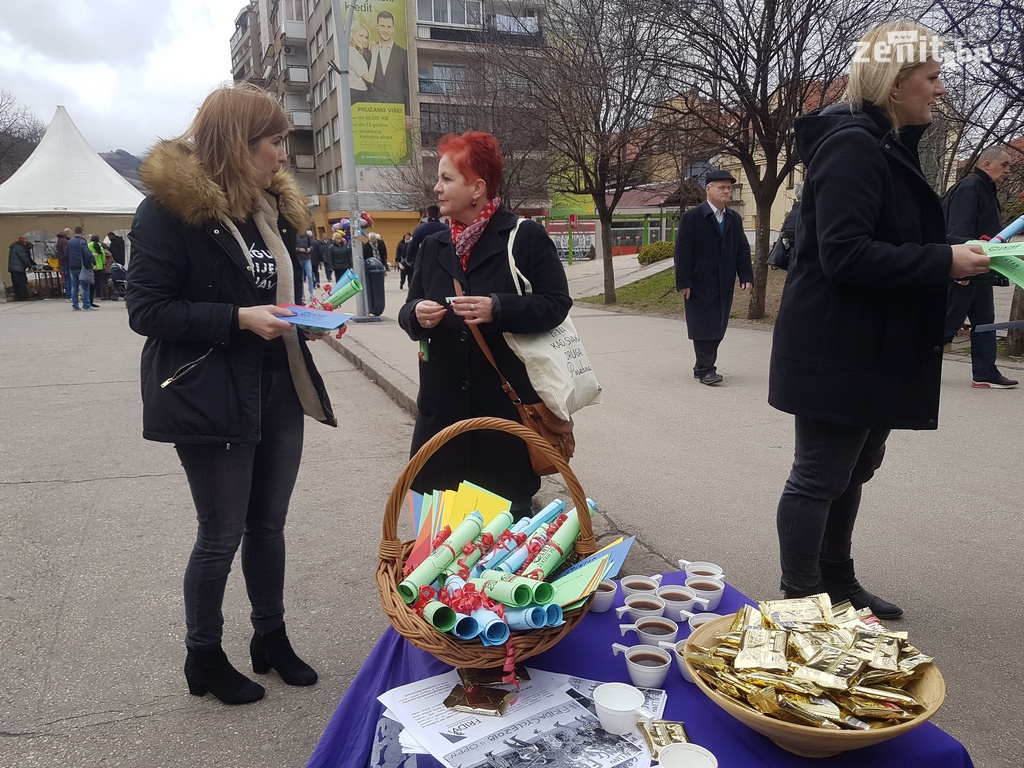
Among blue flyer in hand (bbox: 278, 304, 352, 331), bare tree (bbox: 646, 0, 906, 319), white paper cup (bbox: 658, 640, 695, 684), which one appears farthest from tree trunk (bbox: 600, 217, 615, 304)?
white paper cup (bbox: 658, 640, 695, 684)

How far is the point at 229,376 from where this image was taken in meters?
2.31

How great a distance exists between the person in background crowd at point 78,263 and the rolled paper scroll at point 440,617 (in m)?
19.8

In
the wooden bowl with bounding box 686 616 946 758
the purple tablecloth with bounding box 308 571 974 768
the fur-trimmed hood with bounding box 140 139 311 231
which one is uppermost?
the fur-trimmed hood with bounding box 140 139 311 231

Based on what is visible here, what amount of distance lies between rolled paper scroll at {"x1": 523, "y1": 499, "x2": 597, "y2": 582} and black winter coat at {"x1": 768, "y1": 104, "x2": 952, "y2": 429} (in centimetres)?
96

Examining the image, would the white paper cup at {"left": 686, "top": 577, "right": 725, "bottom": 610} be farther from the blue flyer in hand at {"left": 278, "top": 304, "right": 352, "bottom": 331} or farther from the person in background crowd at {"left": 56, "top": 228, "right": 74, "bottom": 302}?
the person in background crowd at {"left": 56, "top": 228, "right": 74, "bottom": 302}

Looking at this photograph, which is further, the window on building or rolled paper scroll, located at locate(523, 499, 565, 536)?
the window on building

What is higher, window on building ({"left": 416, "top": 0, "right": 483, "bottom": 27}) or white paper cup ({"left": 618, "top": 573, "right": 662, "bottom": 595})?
window on building ({"left": 416, "top": 0, "right": 483, "bottom": 27})

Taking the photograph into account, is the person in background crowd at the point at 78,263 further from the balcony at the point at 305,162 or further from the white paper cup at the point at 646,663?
the balcony at the point at 305,162

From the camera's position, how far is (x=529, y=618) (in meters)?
1.53

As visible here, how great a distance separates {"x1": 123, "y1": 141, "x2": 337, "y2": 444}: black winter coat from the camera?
2189 mm

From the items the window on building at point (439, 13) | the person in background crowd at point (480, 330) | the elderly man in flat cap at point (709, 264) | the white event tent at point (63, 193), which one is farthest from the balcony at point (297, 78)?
the person in background crowd at point (480, 330)

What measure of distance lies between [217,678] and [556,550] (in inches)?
57.6

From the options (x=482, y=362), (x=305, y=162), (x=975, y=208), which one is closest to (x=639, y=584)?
(x=482, y=362)

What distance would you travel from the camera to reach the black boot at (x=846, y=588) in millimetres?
2830
